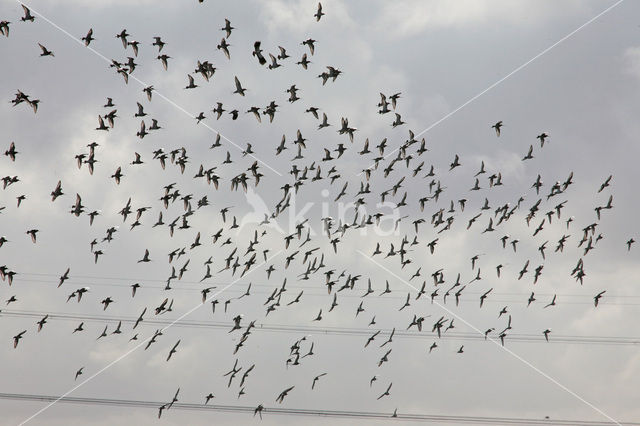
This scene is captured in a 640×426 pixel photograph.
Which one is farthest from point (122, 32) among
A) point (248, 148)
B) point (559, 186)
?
point (559, 186)

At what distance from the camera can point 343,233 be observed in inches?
5118

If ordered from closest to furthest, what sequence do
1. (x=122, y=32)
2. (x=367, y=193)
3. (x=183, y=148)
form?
(x=122, y=32), (x=183, y=148), (x=367, y=193)

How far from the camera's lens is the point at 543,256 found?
12775cm

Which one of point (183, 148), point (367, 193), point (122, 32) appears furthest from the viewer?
point (367, 193)

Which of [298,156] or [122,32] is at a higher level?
[122,32]

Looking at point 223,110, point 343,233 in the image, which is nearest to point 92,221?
point 223,110

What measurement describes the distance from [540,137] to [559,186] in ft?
32.9

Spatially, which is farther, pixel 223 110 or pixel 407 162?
pixel 407 162

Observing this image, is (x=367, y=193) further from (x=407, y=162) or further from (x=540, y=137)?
(x=540, y=137)

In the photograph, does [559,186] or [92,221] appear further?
[559,186]

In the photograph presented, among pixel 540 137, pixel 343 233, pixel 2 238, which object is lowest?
pixel 2 238

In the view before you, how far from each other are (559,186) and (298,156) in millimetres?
30606

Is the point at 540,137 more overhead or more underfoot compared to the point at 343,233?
more overhead

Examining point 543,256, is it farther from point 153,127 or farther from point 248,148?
point 153,127
